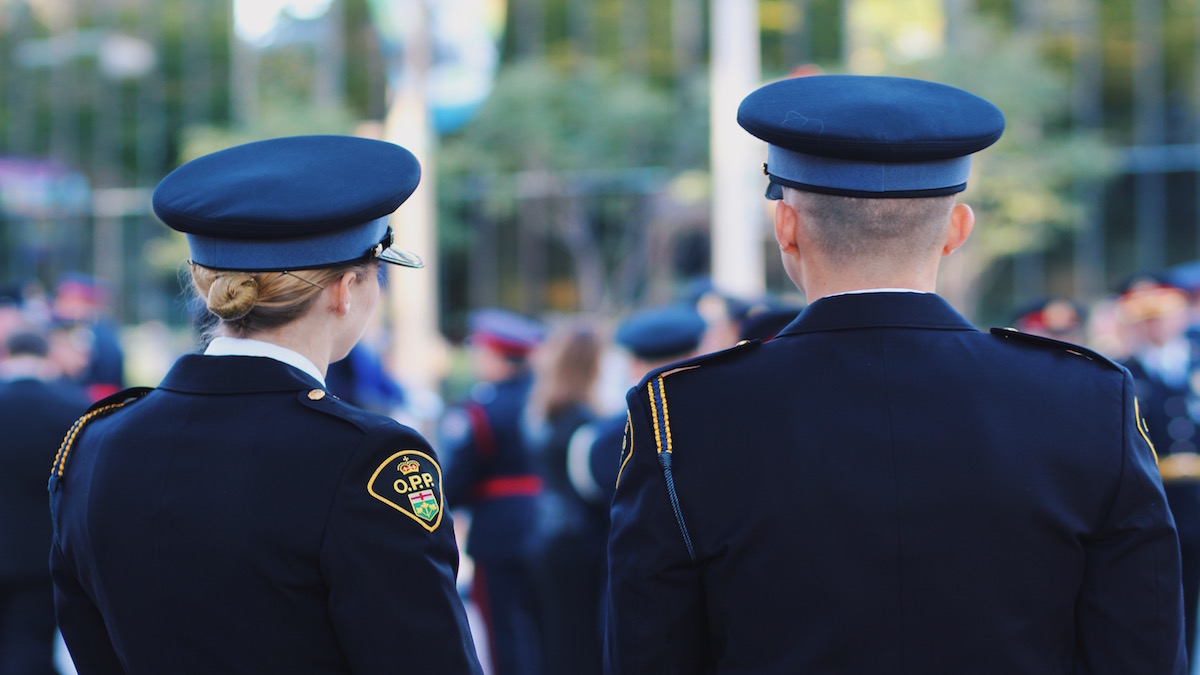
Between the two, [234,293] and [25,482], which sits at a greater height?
[234,293]

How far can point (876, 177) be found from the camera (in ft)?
5.43

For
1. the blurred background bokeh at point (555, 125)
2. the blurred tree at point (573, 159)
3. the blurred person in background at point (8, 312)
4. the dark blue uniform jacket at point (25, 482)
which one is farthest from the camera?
the blurred tree at point (573, 159)

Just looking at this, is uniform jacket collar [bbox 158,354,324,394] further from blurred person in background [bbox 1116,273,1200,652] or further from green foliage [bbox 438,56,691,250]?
green foliage [bbox 438,56,691,250]

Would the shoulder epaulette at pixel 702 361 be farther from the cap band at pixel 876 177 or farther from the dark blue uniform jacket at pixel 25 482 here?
the dark blue uniform jacket at pixel 25 482

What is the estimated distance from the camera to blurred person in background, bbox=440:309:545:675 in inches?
229

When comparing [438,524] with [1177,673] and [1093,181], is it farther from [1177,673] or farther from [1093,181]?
[1093,181]

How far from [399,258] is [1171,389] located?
5.25m

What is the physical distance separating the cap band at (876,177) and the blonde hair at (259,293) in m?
0.72

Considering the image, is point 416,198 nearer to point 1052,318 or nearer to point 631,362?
point 1052,318

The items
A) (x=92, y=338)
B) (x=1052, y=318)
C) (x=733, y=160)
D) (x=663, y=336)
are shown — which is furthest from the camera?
(x=733, y=160)

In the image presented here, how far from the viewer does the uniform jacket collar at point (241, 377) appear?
6.03ft

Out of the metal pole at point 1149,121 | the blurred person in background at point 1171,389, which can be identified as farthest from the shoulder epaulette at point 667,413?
the metal pole at point 1149,121

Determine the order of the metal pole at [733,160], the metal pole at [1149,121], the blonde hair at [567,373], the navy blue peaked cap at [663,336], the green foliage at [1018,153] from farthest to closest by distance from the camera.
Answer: the metal pole at [1149,121] < the green foliage at [1018,153] < the metal pole at [733,160] < the blonde hair at [567,373] < the navy blue peaked cap at [663,336]

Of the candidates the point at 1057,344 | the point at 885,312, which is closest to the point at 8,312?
the point at 885,312
